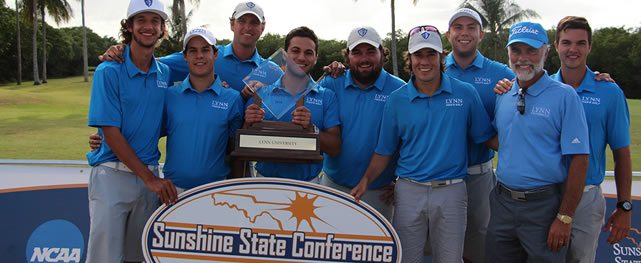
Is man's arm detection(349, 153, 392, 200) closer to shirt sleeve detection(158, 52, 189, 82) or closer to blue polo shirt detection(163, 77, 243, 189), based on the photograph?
blue polo shirt detection(163, 77, 243, 189)

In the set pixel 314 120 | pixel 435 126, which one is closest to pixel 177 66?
pixel 314 120

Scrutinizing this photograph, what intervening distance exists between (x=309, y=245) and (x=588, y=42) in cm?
203

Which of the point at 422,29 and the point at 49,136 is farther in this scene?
the point at 49,136

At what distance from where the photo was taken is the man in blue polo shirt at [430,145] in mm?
3314

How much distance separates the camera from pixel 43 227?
4391 mm

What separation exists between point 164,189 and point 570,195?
7.25ft

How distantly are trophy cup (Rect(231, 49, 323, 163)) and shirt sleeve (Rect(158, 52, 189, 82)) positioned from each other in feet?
2.56

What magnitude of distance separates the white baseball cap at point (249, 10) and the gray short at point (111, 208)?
1.34m

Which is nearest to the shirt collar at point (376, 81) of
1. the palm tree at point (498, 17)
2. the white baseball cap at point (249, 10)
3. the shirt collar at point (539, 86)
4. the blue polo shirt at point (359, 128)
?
the blue polo shirt at point (359, 128)

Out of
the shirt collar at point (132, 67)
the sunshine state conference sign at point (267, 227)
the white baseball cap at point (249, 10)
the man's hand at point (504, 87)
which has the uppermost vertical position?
the white baseball cap at point (249, 10)

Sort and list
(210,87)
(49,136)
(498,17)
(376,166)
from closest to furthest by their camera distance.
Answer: (210,87), (376,166), (49,136), (498,17)

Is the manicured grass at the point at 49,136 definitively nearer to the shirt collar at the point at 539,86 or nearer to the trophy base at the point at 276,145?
the shirt collar at the point at 539,86

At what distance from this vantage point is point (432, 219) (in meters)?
3.40

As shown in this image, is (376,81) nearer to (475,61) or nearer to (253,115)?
(475,61)
